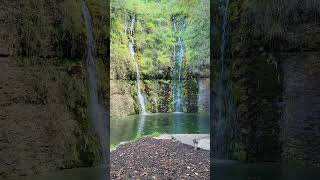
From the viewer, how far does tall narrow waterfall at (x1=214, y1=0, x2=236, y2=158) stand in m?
4.91

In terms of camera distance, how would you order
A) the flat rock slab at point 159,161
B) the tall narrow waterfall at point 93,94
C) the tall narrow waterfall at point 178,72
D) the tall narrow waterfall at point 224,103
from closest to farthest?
the tall narrow waterfall at point 93,94
the tall narrow waterfall at point 224,103
the flat rock slab at point 159,161
the tall narrow waterfall at point 178,72

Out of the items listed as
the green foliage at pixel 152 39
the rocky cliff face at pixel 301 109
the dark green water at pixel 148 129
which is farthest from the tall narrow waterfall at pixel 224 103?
the green foliage at pixel 152 39

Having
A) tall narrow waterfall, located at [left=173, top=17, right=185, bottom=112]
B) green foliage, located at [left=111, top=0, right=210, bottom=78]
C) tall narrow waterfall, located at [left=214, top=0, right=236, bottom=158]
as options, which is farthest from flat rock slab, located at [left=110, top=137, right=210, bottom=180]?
tall narrow waterfall, located at [left=173, top=17, right=185, bottom=112]

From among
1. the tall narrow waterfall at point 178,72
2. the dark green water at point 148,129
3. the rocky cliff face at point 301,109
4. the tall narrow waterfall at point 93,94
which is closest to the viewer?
the rocky cliff face at point 301,109

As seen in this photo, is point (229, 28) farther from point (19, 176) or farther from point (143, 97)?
point (143, 97)

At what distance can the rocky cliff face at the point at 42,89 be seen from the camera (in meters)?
3.85

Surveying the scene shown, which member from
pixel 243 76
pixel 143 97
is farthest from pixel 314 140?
pixel 143 97

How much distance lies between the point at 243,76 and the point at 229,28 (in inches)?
27.5

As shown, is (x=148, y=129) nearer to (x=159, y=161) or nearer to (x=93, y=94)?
(x=159, y=161)

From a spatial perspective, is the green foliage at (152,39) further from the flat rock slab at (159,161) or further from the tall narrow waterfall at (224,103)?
the tall narrow waterfall at (224,103)

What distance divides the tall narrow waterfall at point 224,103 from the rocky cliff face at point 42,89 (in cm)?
171

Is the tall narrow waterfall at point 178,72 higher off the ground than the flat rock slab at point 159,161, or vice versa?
the tall narrow waterfall at point 178,72

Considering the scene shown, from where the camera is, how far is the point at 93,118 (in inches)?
180

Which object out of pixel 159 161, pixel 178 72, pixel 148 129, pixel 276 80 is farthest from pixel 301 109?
pixel 178 72
